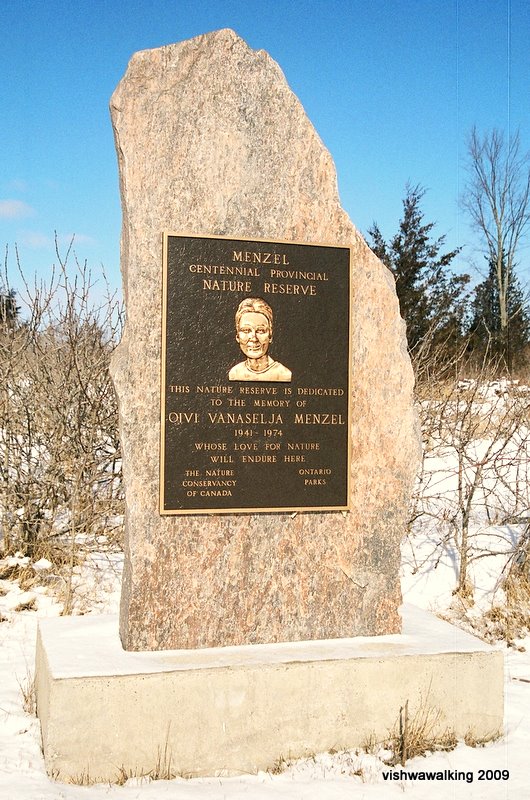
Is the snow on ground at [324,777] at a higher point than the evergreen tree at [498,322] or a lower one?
lower

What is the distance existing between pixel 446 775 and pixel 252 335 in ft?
7.59

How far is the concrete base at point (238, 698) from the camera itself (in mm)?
3670

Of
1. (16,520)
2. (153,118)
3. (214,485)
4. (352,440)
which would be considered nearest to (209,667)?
(214,485)

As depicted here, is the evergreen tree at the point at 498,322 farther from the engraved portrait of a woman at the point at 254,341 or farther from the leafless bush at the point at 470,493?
the engraved portrait of a woman at the point at 254,341

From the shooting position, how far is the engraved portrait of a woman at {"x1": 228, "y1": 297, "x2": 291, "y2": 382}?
4207mm

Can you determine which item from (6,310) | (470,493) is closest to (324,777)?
(470,493)

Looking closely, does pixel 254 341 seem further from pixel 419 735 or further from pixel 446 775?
pixel 446 775

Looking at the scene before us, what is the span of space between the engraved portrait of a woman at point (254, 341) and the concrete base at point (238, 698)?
1401 mm

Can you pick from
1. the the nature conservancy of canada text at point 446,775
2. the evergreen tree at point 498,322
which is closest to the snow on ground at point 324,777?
the the nature conservancy of canada text at point 446,775

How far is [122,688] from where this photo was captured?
3.70 m

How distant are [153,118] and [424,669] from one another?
3.10m

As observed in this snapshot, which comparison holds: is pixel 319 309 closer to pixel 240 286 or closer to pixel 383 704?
pixel 240 286

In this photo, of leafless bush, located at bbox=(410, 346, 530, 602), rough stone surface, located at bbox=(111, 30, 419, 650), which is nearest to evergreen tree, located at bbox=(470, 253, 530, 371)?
leafless bush, located at bbox=(410, 346, 530, 602)

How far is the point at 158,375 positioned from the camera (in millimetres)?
4098
